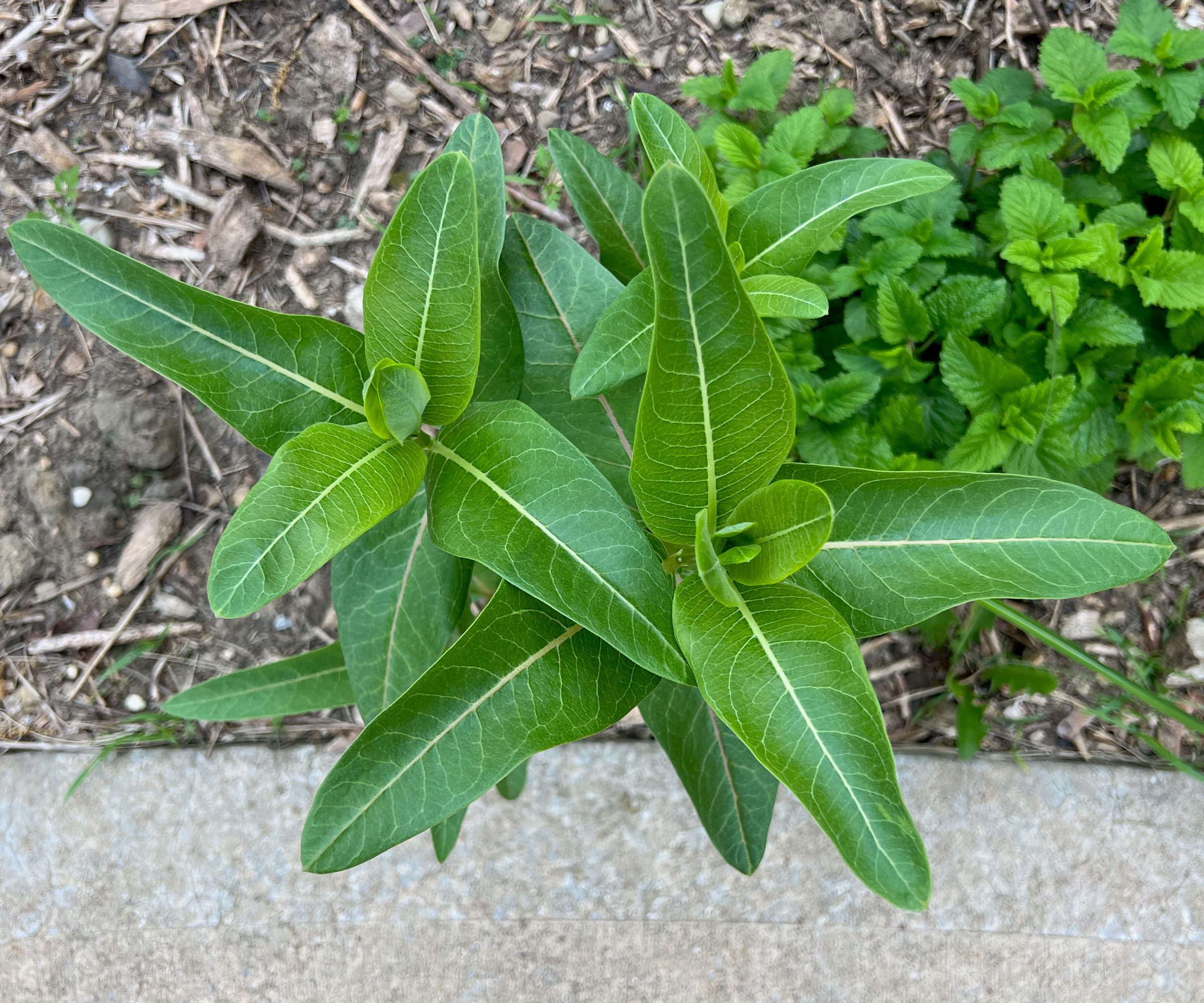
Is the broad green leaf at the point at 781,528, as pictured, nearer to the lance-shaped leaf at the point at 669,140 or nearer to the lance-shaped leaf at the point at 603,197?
the lance-shaped leaf at the point at 669,140

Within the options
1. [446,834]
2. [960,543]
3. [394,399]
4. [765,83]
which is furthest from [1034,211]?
[446,834]

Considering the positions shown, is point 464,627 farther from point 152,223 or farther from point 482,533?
point 152,223

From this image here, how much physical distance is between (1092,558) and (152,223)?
2.19 metres

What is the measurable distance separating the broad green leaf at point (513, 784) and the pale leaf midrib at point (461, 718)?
693 millimetres

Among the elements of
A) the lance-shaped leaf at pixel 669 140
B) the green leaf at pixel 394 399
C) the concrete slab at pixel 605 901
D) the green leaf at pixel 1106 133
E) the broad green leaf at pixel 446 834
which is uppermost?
the lance-shaped leaf at pixel 669 140

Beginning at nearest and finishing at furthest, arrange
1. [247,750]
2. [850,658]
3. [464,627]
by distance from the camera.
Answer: [850,658] → [464,627] → [247,750]

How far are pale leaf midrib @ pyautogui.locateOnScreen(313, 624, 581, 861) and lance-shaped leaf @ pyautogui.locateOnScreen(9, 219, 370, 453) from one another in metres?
0.42

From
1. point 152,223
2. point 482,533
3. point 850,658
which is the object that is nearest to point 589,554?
point 482,533

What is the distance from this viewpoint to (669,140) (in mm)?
1115

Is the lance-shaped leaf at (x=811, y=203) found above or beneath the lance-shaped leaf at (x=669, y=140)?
beneath

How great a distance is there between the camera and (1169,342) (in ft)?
→ 5.74

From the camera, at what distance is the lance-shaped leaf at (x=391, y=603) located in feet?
3.84

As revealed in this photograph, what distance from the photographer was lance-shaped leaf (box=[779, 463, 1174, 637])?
3.04 feet

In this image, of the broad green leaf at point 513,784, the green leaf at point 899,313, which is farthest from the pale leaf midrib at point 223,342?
the green leaf at point 899,313
